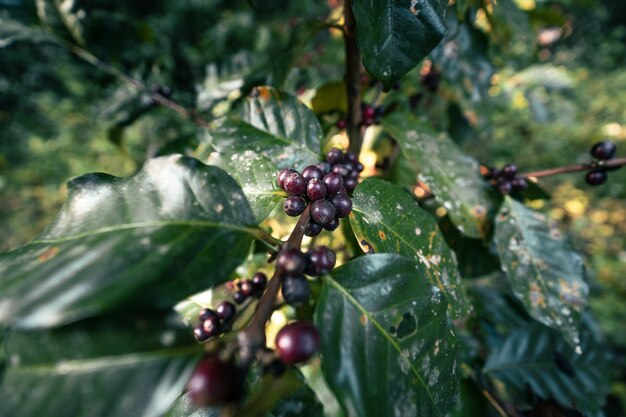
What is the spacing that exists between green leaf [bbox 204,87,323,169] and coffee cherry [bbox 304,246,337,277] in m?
0.35

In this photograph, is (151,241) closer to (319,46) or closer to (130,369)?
(130,369)

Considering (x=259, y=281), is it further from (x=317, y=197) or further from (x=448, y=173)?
(x=448, y=173)

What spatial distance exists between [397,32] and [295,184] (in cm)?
33

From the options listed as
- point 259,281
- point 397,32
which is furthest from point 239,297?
point 397,32

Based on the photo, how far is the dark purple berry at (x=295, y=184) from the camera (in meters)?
0.60

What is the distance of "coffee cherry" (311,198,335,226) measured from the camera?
556mm

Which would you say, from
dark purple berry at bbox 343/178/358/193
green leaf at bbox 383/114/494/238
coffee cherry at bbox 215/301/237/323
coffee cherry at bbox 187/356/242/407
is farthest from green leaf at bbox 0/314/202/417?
green leaf at bbox 383/114/494/238

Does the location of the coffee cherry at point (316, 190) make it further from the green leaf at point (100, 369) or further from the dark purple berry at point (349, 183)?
the green leaf at point (100, 369)

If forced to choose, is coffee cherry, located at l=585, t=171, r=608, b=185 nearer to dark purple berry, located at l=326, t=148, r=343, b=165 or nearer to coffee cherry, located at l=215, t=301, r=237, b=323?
dark purple berry, located at l=326, t=148, r=343, b=165

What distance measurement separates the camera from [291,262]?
0.44 m

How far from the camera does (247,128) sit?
2.85ft

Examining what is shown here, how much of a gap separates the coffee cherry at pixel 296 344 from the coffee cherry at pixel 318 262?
0.11 metres

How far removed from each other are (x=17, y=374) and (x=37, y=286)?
0.33 feet

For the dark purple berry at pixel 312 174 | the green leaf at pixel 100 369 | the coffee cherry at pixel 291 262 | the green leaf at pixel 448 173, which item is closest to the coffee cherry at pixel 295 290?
the coffee cherry at pixel 291 262
